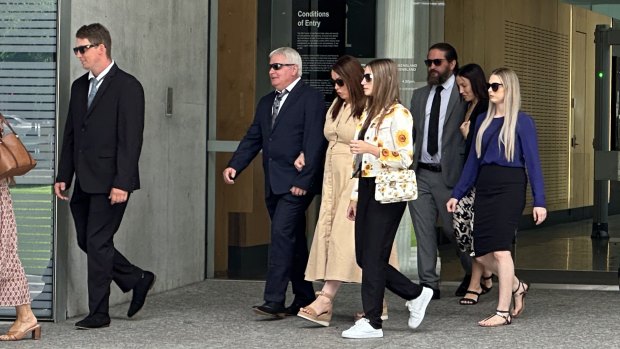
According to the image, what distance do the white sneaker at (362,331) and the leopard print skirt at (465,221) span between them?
5.03ft

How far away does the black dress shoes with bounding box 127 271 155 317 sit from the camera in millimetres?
9797

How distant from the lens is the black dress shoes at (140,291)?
9.80 meters

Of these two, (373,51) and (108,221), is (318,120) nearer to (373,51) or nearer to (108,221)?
(108,221)

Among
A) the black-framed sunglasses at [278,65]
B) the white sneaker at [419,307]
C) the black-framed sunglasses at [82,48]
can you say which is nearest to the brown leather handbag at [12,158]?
the black-framed sunglasses at [82,48]

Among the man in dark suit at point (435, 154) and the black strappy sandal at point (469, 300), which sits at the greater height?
the man in dark suit at point (435, 154)

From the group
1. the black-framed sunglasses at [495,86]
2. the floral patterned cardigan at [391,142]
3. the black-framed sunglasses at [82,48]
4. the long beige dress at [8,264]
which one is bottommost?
the long beige dress at [8,264]

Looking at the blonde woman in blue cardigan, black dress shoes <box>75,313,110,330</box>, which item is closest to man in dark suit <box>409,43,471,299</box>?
the blonde woman in blue cardigan

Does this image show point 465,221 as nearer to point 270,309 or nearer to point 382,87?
point 270,309

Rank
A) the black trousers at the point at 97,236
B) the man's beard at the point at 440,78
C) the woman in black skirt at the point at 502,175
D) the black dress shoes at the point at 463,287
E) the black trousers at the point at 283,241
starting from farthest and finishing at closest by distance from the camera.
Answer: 1. the black dress shoes at the point at 463,287
2. the man's beard at the point at 440,78
3. the black trousers at the point at 283,241
4. the woman in black skirt at the point at 502,175
5. the black trousers at the point at 97,236

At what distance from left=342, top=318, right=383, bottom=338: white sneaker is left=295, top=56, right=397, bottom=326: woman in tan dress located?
1.48 ft

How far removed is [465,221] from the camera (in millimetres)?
10297

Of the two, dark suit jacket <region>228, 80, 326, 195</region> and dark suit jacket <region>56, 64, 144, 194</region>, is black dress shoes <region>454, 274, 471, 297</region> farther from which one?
dark suit jacket <region>56, 64, 144, 194</region>

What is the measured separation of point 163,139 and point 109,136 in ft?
6.81

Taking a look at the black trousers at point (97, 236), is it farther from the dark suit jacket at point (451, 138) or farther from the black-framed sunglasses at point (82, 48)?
the dark suit jacket at point (451, 138)
